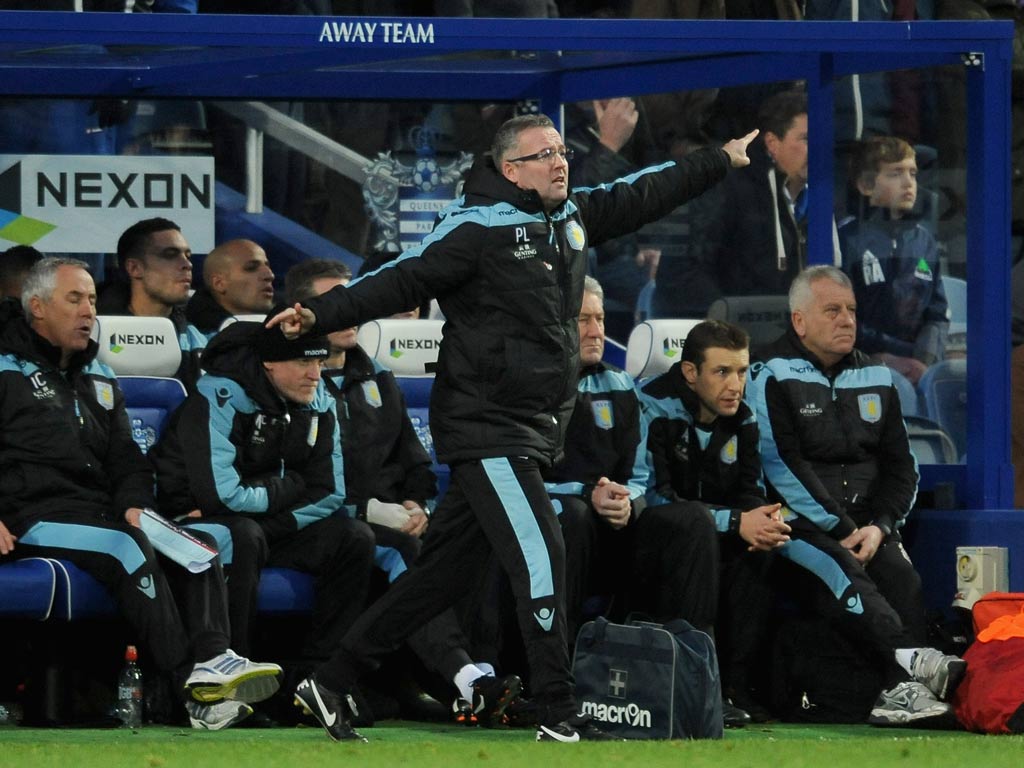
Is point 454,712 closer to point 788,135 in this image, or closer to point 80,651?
point 80,651

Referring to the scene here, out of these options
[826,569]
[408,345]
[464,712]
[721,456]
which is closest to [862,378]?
[721,456]

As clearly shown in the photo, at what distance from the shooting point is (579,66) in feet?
32.4

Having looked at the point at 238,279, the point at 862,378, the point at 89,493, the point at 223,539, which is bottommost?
the point at 223,539

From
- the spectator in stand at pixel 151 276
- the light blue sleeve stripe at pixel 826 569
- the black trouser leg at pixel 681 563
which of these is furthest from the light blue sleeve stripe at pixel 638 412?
the spectator in stand at pixel 151 276

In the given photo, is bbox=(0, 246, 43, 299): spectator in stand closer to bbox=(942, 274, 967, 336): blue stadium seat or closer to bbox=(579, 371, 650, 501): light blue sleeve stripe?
bbox=(579, 371, 650, 501): light blue sleeve stripe

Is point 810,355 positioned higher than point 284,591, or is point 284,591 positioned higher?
point 810,355

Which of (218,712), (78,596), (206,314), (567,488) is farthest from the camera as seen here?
(206,314)

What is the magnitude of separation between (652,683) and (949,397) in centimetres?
231

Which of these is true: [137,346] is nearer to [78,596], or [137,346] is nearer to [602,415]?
[78,596]

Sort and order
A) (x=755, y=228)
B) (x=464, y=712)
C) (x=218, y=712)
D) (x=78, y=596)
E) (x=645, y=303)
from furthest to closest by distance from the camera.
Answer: (x=645, y=303)
(x=755, y=228)
(x=464, y=712)
(x=78, y=596)
(x=218, y=712)

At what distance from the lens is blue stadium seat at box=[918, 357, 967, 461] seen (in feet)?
28.7

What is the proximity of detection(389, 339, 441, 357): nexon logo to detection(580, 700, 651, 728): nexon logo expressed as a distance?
7.31ft

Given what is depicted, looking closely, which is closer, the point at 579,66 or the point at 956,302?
the point at 956,302

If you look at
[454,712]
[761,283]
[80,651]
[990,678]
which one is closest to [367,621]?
[454,712]
